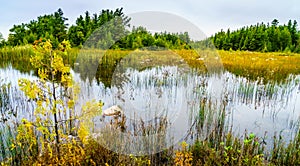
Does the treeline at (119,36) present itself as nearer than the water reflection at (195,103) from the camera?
No

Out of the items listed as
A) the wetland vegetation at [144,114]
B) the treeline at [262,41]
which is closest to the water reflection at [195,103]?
the wetland vegetation at [144,114]

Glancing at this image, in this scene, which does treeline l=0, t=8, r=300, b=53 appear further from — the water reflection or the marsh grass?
the marsh grass

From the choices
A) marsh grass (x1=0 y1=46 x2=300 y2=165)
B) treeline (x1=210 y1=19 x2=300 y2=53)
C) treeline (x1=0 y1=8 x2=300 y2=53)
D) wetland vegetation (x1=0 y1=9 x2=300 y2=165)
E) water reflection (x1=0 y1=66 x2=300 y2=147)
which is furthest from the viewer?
treeline (x1=210 y1=19 x2=300 y2=53)

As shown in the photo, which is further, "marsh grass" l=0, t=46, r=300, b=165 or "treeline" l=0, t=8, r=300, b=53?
"treeline" l=0, t=8, r=300, b=53

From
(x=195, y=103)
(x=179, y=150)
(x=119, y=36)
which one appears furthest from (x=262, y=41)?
(x=179, y=150)

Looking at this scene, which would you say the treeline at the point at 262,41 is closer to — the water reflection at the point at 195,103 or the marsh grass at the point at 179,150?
the water reflection at the point at 195,103

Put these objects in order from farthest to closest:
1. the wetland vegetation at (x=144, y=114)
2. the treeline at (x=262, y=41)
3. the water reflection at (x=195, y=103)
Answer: the treeline at (x=262, y=41)
the water reflection at (x=195, y=103)
the wetland vegetation at (x=144, y=114)

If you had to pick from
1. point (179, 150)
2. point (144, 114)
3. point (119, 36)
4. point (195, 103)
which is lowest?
point (179, 150)

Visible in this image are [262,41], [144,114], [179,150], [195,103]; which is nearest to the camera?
[179,150]

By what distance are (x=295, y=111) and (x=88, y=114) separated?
15.1 feet

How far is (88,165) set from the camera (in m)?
3.05

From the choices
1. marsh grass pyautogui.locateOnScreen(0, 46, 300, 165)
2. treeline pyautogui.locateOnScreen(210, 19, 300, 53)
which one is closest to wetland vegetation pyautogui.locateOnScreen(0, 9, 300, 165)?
marsh grass pyautogui.locateOnScreen(0, 46, 300, 165)

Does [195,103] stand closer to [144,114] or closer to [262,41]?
[144,114]

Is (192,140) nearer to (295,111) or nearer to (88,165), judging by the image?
(88,165)
